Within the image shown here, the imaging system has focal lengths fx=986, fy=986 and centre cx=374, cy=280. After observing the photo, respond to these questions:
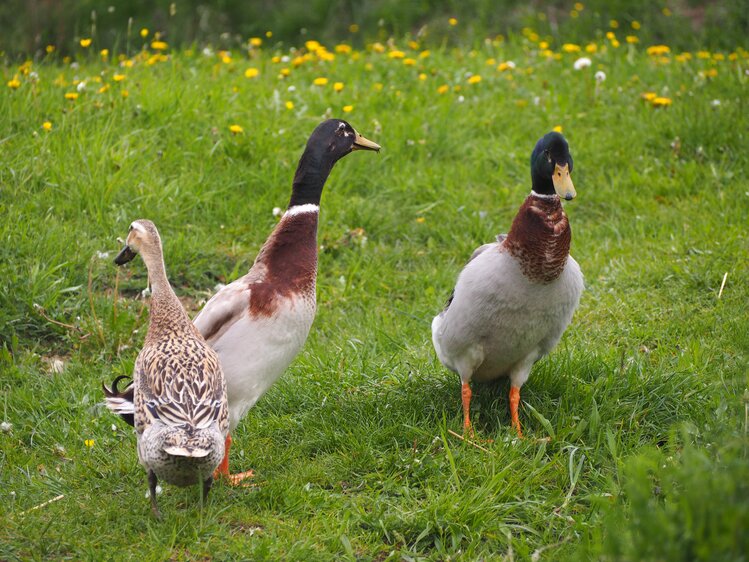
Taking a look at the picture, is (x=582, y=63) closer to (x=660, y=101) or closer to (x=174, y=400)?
(x=660, y=101)

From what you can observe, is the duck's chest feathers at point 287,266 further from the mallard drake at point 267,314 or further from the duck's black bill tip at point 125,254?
Answer: the duck's black bill tip at point 125,254

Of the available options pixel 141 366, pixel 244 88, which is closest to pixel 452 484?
pixel 141 366

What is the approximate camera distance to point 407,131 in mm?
7250

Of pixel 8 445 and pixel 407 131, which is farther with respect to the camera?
pixel 407 131

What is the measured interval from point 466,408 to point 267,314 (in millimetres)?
1022

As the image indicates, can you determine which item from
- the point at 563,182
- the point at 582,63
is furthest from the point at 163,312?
the point at 582,63

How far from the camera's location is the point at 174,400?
3613 mm

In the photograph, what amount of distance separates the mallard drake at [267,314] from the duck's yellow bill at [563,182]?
1077mm

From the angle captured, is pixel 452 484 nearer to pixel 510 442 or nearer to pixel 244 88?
pixel 510 442

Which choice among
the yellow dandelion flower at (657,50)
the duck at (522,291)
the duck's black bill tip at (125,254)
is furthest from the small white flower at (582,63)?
the duck's black bill tip at (125,254)

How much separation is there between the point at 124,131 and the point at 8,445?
9.43ft

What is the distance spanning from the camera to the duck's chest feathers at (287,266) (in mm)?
4148

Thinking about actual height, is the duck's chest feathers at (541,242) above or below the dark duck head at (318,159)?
below

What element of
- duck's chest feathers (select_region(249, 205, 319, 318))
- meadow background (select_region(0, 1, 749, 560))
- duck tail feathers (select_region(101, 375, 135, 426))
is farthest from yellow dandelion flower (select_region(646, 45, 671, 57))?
duck tail feathers (select_region(101, 375, 135, 426))
